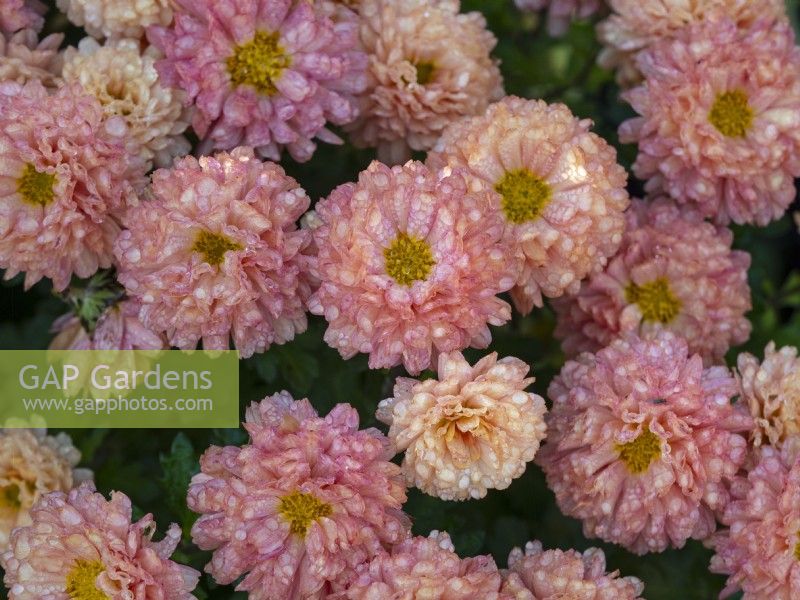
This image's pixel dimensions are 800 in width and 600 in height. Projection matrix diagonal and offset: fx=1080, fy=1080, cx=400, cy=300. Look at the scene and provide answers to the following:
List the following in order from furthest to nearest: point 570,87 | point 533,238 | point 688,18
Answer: point 570,87 < point 688,18 < point 533,238

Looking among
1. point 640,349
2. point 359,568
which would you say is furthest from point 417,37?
point 359,568

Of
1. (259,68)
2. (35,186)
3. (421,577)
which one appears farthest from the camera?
(259,68)

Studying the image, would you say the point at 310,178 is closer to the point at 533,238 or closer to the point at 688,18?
the point at 533,238

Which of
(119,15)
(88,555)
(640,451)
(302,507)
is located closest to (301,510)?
(302,507)

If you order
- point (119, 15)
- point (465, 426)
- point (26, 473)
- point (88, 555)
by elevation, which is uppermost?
point (119, 15)

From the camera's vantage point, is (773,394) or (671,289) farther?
(671,289)

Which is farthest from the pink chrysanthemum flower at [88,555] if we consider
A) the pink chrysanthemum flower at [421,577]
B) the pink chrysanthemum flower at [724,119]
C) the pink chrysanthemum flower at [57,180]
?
the pink chrysanthemum flower at [724,119]

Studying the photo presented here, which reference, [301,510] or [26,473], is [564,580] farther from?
[26,473]
